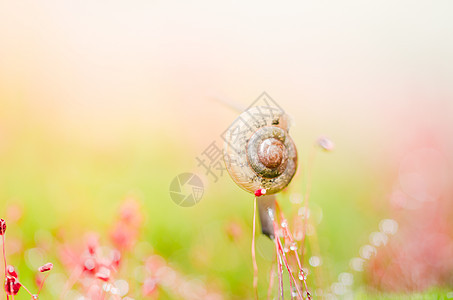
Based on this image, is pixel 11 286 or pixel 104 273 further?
pixel 104 273

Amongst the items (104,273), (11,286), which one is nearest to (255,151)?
(104,273)

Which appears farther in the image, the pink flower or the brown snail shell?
the brown snail shell

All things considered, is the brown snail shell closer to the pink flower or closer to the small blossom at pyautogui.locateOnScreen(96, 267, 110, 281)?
the small blossom at pyautogui.locateOnScreen(96, 267, 110, 281)

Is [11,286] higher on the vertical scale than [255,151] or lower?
lower

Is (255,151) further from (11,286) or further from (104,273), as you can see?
(11,286)

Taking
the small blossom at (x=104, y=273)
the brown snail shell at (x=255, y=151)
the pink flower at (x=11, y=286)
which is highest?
the brown snail shell at (x=255, y=151)

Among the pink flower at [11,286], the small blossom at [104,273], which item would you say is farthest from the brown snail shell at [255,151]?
the pink flower at [11,286]

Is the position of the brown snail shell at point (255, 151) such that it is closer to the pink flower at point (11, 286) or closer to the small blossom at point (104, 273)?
the small blossom at point (104, 273)

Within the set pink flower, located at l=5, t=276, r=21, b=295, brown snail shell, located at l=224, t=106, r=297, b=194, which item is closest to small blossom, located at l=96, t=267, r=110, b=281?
pink flower, located at l=5, t=276, r=21, b=295
